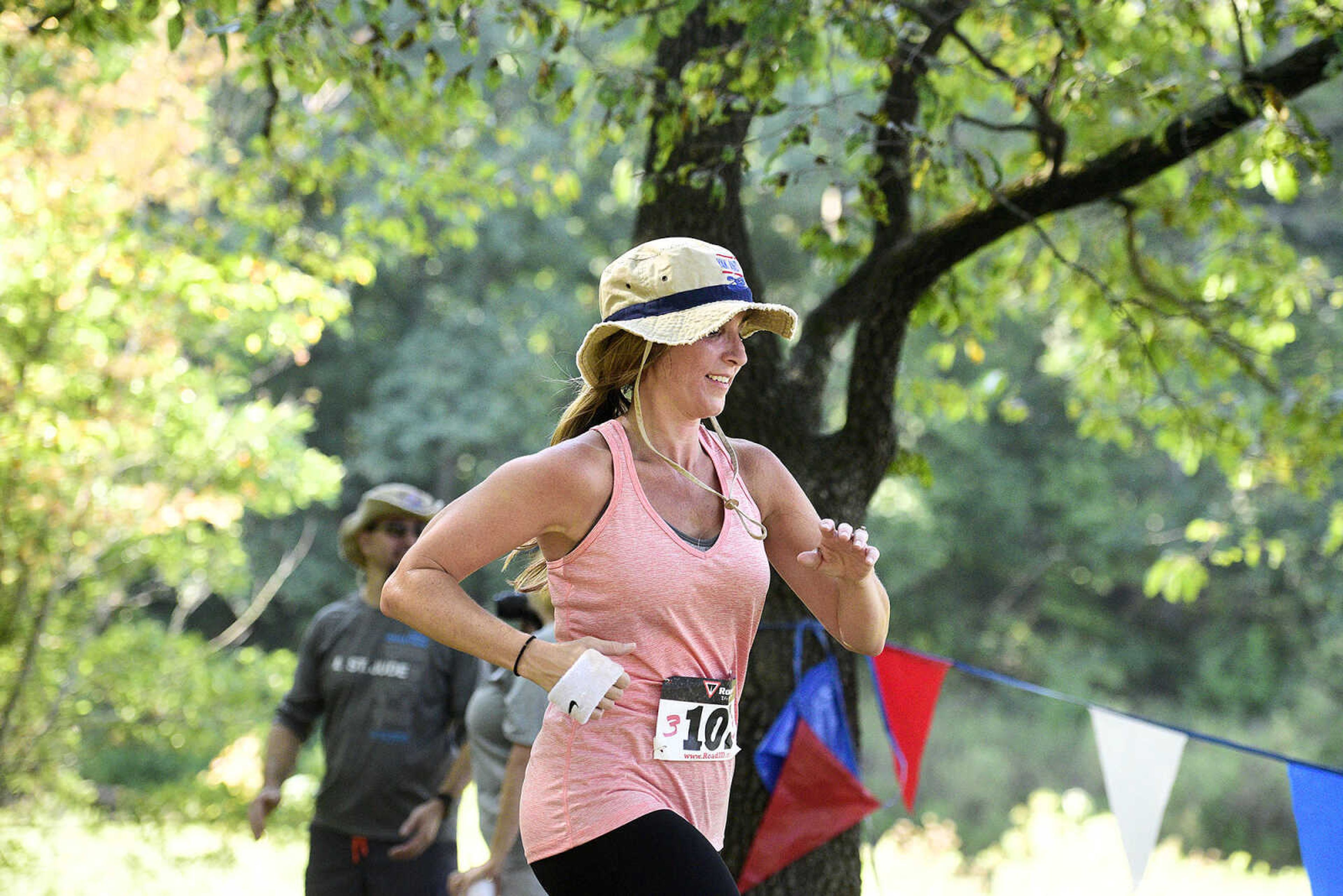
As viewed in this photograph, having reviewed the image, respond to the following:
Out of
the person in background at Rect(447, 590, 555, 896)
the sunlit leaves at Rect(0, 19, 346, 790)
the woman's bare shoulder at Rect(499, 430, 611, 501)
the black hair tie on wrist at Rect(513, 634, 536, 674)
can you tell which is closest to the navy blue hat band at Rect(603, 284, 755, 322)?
the woman's bare shoulder at Rect(499, 430, 611, 501)

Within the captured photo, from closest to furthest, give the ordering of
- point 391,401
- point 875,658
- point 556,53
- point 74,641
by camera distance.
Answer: point 556,53 < point 875,658 < point 74,641 < point 391,401

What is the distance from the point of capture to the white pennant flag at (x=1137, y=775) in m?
4.02

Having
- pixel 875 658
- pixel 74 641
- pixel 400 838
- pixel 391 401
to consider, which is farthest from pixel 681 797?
pixel 391 401

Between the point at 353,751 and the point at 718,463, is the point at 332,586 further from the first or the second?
the point at 718,463

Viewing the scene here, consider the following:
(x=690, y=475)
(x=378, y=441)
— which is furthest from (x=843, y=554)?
(x=378, y=441)

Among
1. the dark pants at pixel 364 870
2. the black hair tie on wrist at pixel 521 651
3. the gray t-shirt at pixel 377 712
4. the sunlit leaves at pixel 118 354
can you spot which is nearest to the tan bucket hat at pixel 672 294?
the black hair tie on wrist at pixel 521 651

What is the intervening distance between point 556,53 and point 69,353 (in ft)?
13.8

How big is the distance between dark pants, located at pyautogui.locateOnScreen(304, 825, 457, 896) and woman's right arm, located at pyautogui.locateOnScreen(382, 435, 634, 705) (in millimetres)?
2042

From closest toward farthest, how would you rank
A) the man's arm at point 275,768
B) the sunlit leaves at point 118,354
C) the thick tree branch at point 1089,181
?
the thick tree branch at point 1089,181, the man's arm at point 275,768, the sunlit leaves at point 118,354

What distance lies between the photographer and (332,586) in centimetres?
2050

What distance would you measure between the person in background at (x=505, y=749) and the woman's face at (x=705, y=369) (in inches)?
44.7

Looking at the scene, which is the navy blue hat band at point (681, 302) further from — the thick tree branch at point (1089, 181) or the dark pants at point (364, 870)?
the dark pants at point (364, 870)

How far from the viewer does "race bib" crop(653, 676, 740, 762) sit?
220 cm

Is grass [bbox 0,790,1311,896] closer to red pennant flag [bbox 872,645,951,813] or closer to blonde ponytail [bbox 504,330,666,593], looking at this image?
red pennant flag [bbox 872,645,951,813]
